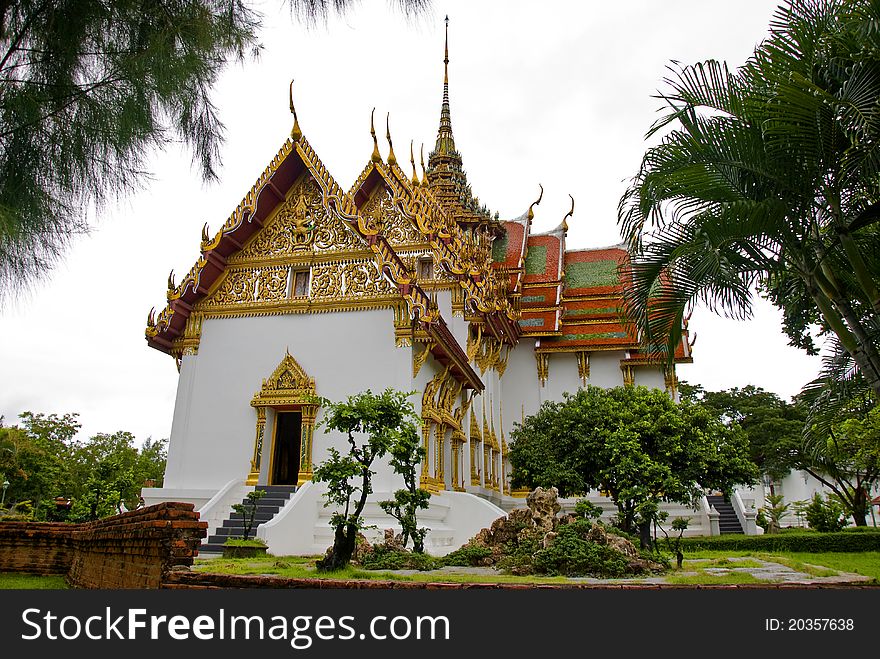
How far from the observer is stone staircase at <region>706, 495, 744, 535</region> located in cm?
1960

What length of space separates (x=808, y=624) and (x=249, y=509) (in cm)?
785

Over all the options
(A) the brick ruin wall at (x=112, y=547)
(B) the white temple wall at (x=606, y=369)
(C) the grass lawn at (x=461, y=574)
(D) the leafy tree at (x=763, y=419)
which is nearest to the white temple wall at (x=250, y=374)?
(A) the brick ruin wall at (x=112, y=547)

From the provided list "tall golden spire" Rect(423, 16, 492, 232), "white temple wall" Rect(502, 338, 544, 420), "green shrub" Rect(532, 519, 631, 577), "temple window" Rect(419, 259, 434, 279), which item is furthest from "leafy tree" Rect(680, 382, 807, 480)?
"green shrub" Rect(532, 519, 631, 577)

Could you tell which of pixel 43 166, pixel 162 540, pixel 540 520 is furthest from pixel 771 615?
pixel 43 166

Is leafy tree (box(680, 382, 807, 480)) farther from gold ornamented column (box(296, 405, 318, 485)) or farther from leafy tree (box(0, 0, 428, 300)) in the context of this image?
leafy tree (box(0, 0, 428, 300))

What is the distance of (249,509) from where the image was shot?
9.97 m

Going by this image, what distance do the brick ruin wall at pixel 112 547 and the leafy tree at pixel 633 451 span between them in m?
8.27

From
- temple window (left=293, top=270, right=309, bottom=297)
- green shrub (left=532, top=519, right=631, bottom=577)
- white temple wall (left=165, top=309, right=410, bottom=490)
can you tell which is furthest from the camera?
temple window (left=293, top=270, right=309, bottom=297)

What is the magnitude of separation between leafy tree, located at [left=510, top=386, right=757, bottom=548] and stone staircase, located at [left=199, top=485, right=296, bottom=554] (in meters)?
5.36

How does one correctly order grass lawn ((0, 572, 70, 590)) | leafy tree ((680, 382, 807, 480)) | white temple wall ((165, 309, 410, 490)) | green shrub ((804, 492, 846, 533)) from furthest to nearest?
1. leafy tree ((680, 382, 807, 480))
2. green shrub ((804, 492, 846, 533))
3. white temple wall ((165, 309, 410, 490))
4. grass lawn ((0, 572, 70, 590))

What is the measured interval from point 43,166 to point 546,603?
450 cm

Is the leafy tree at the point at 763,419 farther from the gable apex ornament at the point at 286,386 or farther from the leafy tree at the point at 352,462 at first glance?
the leafy tree at the point at 352,462

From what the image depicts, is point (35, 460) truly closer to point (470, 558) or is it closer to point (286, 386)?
point (286, 386)

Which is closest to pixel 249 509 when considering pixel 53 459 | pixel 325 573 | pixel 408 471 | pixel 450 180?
pixel 408 471
